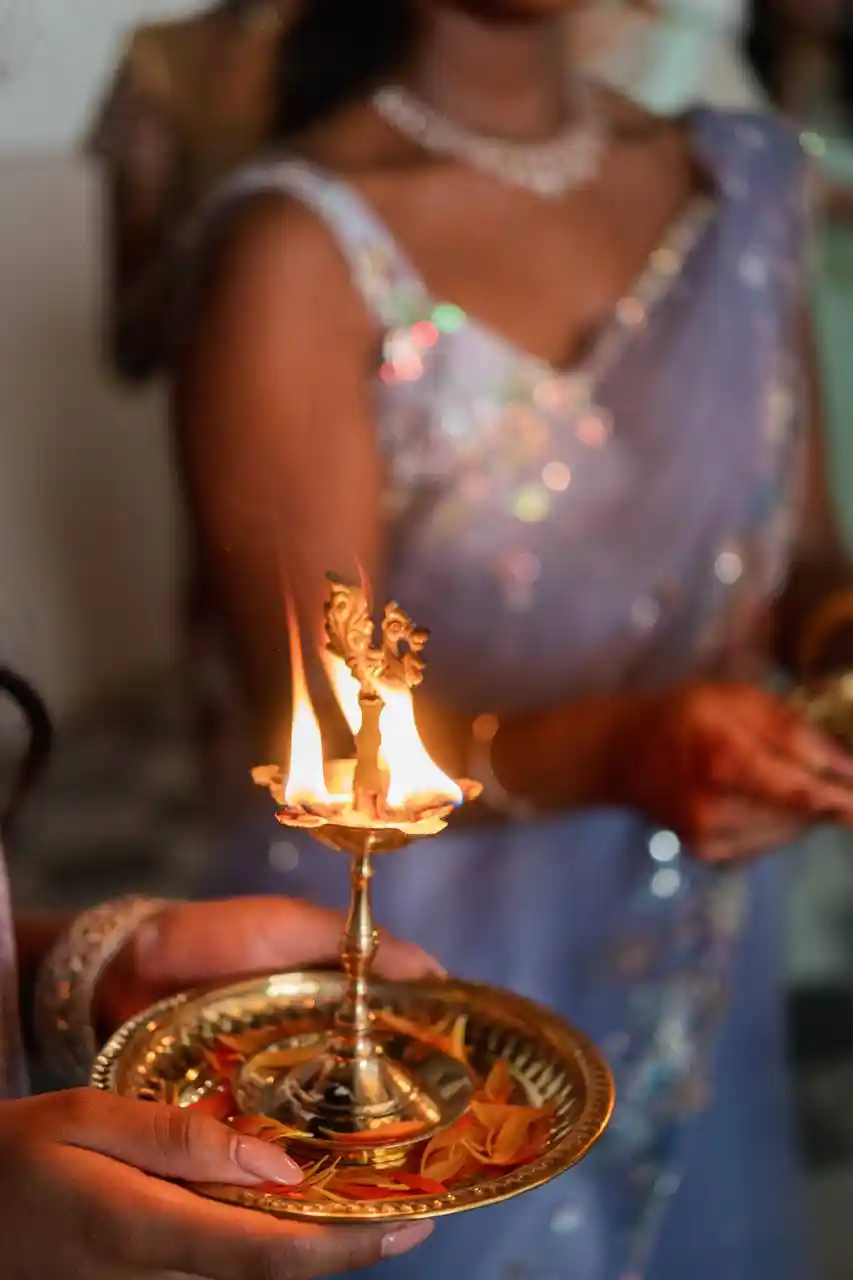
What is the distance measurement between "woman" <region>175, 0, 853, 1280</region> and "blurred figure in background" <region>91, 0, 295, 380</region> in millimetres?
26

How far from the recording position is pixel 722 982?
0.73 meters

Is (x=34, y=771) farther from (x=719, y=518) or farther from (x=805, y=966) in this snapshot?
(x=805, y=966)

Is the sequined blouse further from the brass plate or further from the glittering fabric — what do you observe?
the brass plate

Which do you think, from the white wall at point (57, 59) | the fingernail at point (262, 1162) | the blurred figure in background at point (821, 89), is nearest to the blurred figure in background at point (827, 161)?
the blurred figure in background at point (821, 89)

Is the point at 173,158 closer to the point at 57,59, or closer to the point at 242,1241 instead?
the point at 57,59

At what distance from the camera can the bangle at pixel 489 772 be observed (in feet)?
2.06

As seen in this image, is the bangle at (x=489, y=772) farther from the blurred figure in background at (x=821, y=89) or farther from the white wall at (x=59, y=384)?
the blurred figure in background at (x=821, y=89)

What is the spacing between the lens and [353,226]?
667 mm

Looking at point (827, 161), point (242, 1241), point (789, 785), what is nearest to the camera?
point (242, 1241)

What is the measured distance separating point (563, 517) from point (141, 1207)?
1.58 ft

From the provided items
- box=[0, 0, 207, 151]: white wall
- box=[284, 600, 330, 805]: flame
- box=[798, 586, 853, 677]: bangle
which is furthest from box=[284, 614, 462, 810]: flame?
box=[798, 586, 853, 677]: bangle

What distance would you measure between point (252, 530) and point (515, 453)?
144 millimetres

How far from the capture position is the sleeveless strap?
659 millimetres

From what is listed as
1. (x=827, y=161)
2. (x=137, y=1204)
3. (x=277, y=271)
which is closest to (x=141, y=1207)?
(x=137, y=1204)
